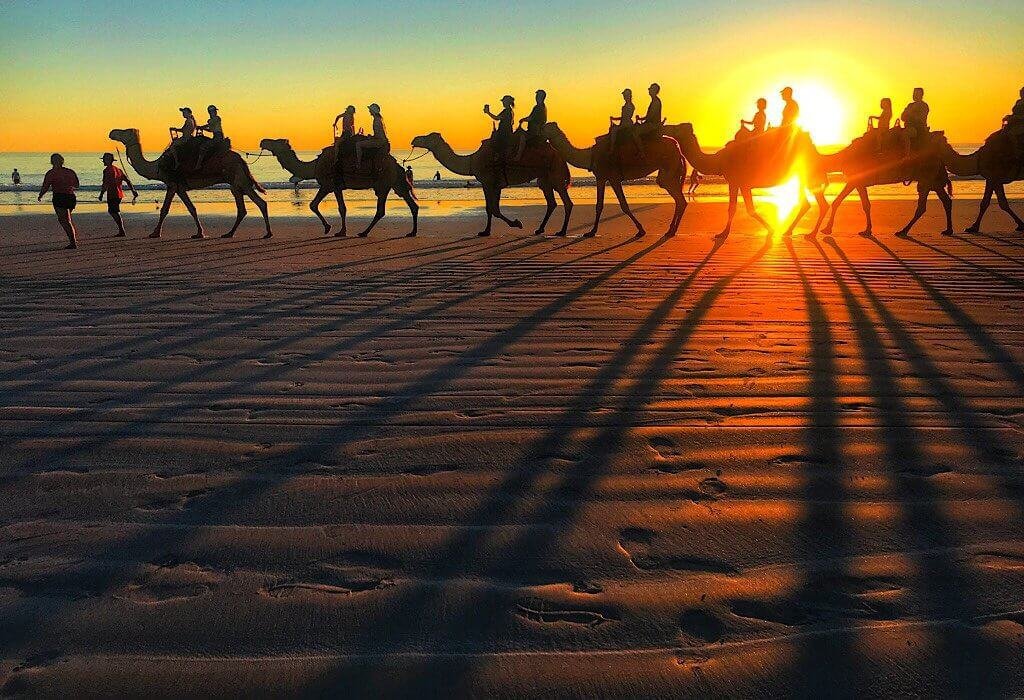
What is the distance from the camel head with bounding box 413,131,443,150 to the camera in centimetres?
1588

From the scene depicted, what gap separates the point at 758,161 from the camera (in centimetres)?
1358

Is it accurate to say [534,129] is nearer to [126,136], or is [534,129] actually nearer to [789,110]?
[789,110]

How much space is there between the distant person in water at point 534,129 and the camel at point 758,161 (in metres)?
2.29

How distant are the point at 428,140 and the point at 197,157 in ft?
14.5

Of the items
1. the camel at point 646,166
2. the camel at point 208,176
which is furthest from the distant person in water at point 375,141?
the camel at point 646,166

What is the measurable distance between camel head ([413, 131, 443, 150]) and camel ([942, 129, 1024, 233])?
9443mm

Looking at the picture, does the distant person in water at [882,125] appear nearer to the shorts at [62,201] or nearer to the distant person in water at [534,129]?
the distant person in water at [534,129]

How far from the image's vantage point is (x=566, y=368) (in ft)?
16.6

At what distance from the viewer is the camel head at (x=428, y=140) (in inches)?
625

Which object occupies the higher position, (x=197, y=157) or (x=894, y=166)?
(x=197, y=157)

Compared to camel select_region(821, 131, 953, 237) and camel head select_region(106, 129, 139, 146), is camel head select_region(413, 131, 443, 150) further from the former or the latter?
camel select_region(821, 131, 953, 237)

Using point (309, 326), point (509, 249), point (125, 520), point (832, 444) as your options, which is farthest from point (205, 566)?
point (509, 249)

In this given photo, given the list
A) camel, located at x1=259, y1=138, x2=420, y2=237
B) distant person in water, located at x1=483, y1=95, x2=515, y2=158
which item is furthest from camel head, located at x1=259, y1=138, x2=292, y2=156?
distant person in water, located at x1=483, y1=95, x2=515, y2=158

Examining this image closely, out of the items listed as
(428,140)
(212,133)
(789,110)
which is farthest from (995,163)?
(212,133)
